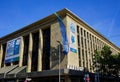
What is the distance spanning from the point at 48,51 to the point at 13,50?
1364cm

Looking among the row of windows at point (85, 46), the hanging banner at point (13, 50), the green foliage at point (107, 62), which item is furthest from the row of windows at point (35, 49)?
the green foliage at point (107, 62)

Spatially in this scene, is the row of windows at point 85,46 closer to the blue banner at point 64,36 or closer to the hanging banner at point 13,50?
the blue banner at point 64,36

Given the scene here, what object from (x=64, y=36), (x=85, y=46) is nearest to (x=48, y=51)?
(x=64, y=36)

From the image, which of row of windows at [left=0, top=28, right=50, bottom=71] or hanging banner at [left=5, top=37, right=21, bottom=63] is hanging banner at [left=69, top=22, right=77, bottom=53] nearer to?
row of windows at [left=0, top=28, right=50, bottom=71]

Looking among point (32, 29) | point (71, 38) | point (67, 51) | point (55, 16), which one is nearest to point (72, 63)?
point (67, 51)

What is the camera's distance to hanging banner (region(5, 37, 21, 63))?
4850 centimetres

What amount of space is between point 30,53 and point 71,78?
1607cm

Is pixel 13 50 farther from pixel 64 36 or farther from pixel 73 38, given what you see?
pixel 73 38

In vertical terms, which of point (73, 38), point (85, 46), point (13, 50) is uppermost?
point (73, 38)

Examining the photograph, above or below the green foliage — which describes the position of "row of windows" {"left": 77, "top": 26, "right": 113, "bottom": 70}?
above

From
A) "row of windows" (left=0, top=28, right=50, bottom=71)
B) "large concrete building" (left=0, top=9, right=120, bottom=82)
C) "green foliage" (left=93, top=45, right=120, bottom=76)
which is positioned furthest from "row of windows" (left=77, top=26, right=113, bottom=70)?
"row of windows" (left=0, top=28, right=50, bottom=71)

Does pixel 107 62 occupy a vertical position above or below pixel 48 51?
below

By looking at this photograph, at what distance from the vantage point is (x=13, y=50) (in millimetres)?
49625

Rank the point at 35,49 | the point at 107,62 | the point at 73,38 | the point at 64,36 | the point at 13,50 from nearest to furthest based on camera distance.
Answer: the point at 107,62
the point at 64,36
the point at 73,38
the point at 35,49
the point at 13,50
